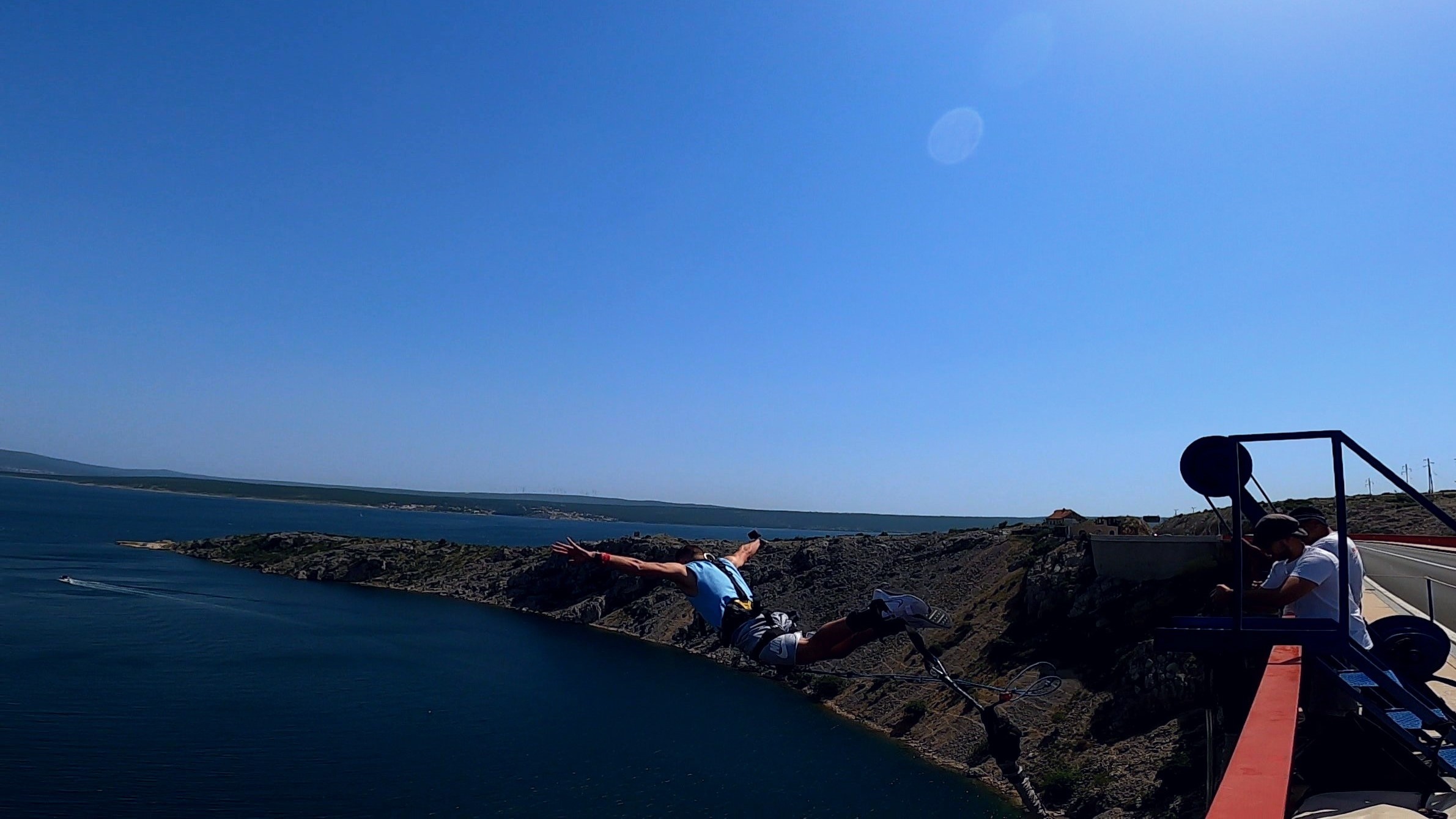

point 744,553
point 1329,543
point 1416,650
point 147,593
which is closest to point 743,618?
point 744,553

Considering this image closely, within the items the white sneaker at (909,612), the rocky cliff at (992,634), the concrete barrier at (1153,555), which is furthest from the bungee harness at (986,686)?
the concrete barrier at (1153,555)

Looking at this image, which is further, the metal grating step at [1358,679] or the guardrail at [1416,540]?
the guardrail at [1416,540]

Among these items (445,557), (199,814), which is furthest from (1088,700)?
(445,557)

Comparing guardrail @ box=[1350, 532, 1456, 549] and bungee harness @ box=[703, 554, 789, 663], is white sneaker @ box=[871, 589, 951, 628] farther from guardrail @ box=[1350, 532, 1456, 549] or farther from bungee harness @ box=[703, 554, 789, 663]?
guardrail @ box=[1350, 532, 1456, 549]

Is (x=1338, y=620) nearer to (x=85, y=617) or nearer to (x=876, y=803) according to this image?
(x=876, y=803)

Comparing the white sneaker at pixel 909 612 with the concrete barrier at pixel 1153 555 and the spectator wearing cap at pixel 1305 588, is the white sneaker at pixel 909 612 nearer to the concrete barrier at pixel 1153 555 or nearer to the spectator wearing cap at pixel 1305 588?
the spectator wearing cap at pixel 1305 588

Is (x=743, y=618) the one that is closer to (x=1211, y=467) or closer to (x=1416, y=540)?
(x=1211, y=467)
